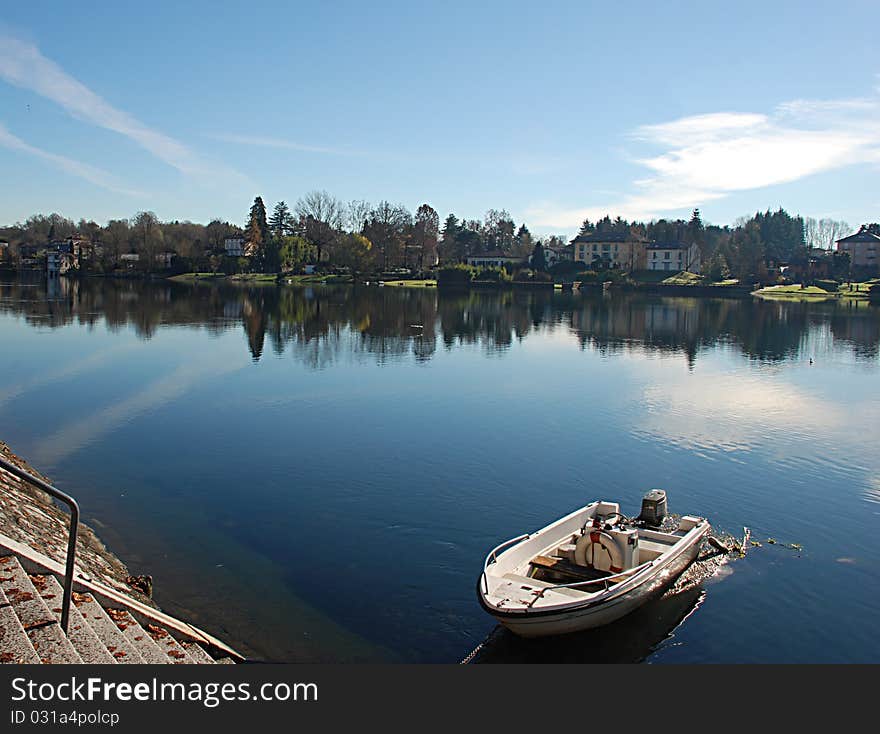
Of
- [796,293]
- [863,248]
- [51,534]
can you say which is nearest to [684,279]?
[796,293]

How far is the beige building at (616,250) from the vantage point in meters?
157

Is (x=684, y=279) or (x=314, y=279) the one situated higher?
(x=684, y=279)

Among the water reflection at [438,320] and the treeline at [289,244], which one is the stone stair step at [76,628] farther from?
the treeline at [289,244]

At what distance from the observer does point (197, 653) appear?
10.9 m

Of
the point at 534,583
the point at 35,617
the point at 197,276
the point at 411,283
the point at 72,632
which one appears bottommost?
the point at 534,583

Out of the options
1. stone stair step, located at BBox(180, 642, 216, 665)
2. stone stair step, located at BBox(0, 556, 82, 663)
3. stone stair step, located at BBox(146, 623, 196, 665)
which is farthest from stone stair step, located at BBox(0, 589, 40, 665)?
stone stair step, located at BBox(180, 642, 216, 665)

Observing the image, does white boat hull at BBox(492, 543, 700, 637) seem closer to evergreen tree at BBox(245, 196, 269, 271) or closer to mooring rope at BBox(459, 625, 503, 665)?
mooring rope at BBox(459, 625, 503, 665)

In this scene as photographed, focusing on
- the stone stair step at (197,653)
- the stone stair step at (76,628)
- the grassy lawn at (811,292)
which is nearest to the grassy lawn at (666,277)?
the grassy lawn at (811,292)

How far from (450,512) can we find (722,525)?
6.66 metres

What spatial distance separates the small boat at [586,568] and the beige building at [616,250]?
5604 inches

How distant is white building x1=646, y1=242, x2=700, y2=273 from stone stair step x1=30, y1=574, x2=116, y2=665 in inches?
6088

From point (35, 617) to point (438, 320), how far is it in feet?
206

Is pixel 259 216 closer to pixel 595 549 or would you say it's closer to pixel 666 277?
pixel 666 277

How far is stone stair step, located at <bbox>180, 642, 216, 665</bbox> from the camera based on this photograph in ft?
35.2
